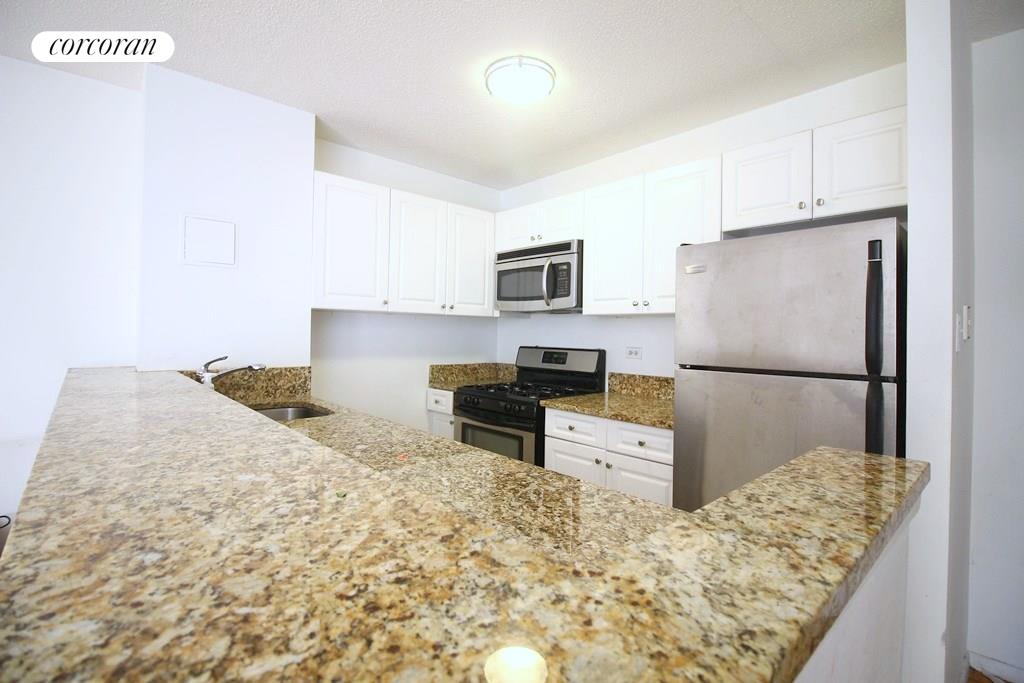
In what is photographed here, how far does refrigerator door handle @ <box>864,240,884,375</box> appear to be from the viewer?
149 cm

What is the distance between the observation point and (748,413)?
1789mm

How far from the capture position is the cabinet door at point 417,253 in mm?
2900

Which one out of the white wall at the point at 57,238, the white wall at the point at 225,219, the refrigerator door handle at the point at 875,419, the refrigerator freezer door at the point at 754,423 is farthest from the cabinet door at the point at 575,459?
the white wall at the point at 57,238

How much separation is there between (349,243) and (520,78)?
1360 mm

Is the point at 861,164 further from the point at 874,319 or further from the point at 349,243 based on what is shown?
the point at 349,243

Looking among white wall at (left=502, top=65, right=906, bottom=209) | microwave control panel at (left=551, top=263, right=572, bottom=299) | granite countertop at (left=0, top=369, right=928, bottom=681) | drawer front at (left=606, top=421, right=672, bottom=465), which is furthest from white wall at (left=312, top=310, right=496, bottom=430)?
granite countertop at (left=0, top=369, right=928, bottom=681)

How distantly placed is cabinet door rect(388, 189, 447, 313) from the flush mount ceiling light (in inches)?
42.1

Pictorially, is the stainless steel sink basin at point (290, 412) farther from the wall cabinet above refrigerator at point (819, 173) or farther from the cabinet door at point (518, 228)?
the wall cabinet above refrigerator at point (819, 173)

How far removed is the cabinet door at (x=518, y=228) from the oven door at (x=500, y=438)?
128 centimetres

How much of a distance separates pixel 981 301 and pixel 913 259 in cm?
87

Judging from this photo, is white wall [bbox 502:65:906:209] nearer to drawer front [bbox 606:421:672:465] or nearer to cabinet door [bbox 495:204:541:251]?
cabinet door [bbox 495:204:541:251]

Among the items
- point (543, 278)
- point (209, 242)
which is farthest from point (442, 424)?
point (209, 242)

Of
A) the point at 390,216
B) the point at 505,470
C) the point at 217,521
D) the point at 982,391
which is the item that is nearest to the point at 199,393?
the point at 505,470

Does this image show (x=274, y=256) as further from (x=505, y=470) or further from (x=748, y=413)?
(x=748, y=413)
